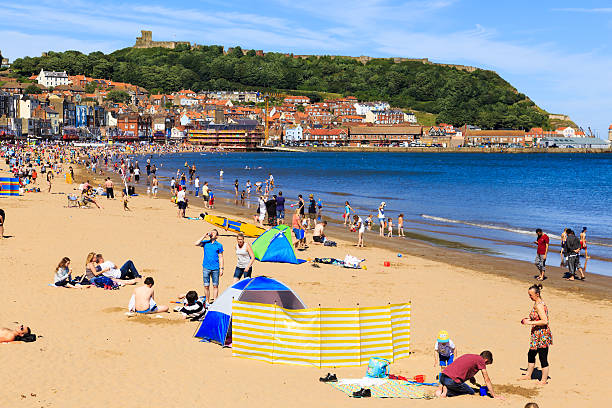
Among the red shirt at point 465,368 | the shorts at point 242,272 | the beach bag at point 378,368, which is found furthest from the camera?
the shorts at point 242,272

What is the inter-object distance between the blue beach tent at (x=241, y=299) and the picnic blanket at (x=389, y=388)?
193 cm

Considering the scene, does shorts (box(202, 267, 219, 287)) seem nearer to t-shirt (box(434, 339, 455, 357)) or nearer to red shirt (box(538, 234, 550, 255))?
t-shirt (box(434, 339, 455, 357))

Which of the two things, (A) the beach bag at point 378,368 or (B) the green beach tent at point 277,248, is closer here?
(A) the beach bag at point 378,368

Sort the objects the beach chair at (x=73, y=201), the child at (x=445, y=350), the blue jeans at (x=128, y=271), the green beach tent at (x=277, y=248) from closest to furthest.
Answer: the child at (x=445, y=350)
the blue jeans at (x=128, y=271)
the green beach tent at (x=277, y=248)
the beach chair at (x=73, y=201)

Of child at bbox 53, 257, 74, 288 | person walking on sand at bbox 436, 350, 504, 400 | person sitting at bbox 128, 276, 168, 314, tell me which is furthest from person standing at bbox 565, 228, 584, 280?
child at bbox 53, 257, 74, 288

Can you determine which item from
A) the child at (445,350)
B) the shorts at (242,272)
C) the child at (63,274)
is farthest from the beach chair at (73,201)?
the child at (445,350)

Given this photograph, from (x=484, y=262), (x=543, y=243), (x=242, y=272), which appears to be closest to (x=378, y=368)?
(x=242, y=272)

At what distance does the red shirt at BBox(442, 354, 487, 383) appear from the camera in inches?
336

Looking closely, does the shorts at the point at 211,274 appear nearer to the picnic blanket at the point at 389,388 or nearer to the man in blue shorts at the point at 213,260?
the man in blue shorts at the point at 213,260

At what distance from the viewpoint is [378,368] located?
8898 millimetres

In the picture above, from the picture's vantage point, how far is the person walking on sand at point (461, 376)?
8.52m

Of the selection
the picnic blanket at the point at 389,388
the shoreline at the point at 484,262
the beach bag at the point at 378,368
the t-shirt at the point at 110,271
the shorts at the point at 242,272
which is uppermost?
the shorts at the point at 242,272

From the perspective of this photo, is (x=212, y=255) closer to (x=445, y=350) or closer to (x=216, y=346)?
(x=216, y=346)

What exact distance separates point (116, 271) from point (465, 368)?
881 centimetres
